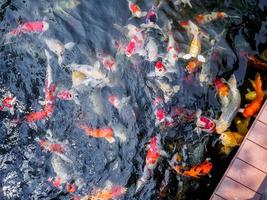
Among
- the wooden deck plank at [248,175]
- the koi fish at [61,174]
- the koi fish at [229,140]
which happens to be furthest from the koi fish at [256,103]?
the koi fish at [61,174]

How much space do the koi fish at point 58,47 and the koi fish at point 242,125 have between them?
115 inches

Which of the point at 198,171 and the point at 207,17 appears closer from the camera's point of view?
the point at 198,171

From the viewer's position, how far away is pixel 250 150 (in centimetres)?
616

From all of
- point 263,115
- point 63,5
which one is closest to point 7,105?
point 63,5

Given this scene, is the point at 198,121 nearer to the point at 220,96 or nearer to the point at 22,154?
the point at 220,96

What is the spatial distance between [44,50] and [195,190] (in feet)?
10.7

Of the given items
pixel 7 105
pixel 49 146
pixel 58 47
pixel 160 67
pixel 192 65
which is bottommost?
pixel 49 146

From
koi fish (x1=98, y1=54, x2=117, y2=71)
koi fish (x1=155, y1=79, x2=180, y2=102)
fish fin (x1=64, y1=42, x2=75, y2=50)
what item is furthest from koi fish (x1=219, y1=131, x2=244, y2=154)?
fish fin (x1=64, y1=42, x2=75, y2=50)

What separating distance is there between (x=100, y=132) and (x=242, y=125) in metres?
2.22

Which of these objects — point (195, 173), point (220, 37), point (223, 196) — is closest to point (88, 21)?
point (220, 37)

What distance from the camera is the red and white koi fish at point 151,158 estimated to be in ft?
21.2

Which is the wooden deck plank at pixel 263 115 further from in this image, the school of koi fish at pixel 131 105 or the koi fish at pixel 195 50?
the koi fish at pixel 195 50

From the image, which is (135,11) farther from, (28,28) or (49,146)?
(49,146)

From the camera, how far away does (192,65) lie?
259 inches
